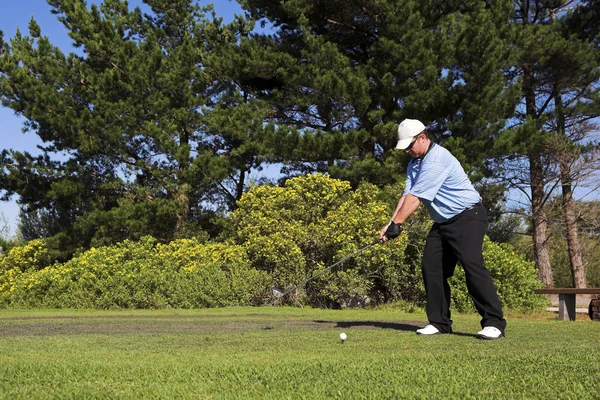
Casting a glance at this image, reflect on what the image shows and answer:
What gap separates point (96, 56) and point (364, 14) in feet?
28.5

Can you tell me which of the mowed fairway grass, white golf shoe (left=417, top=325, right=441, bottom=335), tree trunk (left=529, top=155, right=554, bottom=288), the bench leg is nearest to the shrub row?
the bench leg

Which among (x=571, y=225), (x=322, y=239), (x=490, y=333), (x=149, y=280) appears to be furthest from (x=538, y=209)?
(x=490, y=333)

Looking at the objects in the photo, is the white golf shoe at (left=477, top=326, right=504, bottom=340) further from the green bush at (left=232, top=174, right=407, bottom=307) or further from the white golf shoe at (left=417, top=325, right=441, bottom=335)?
the green bush at (left=232, top=174, right=407, bottom=307)

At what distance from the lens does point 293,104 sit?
2094 centimetres

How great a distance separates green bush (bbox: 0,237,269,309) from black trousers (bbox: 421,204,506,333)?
7448 mm

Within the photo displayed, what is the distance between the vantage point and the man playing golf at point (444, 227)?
5.41 metres

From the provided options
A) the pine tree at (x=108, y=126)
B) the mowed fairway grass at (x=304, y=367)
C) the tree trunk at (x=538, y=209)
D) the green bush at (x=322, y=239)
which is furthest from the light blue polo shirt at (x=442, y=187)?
the tree trunk at (x=538, y=209)

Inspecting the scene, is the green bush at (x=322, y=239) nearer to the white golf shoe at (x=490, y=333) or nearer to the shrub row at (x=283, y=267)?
the shrub row at (x=283, y=267)

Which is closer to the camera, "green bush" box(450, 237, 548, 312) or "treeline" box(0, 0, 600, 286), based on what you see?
"green bush" box(450, 237, 548, 312)

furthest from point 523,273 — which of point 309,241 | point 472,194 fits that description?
point 472,194

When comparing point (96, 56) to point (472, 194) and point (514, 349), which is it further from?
point (514, 349)

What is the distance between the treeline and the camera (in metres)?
18.0

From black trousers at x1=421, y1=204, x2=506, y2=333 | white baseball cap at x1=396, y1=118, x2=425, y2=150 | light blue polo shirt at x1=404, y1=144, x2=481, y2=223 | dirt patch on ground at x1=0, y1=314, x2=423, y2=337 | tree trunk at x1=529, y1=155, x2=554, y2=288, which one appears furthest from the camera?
tree trunk at x1=529, y1=155, x2=554, y2=288

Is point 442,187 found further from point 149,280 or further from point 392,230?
point 149,280
